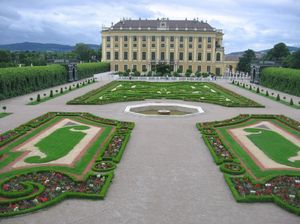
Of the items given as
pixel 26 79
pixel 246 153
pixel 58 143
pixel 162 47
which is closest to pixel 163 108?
pixel 58 143

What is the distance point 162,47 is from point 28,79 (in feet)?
200

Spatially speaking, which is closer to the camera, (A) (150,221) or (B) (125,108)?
(A) (150,221)

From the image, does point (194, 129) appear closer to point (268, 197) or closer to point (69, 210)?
point (268, 197)

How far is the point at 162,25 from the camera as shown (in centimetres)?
9469

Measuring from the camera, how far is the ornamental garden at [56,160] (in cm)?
1033

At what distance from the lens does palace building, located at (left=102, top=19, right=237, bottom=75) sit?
94.2 meters

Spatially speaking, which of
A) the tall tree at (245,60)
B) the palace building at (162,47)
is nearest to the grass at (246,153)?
the palace building at (162,47)

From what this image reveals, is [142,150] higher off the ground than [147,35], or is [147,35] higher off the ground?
[147,35]

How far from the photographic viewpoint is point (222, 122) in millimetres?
21719

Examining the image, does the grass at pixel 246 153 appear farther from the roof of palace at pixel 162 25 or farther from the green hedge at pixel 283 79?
the roof of palace at pixel 162 25

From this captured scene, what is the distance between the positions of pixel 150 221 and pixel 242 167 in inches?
218

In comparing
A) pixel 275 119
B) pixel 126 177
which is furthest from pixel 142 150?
pixel 275 119

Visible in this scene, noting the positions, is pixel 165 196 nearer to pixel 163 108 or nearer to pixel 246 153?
pixel 246 153

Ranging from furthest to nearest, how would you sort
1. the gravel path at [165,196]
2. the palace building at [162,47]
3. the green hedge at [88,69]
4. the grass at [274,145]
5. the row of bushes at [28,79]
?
the palace building at [162,47] < the green hedge at [88,69] < the row of bushes at [28,79] < the grass at [274,145] < the gravel path at [165,196]
